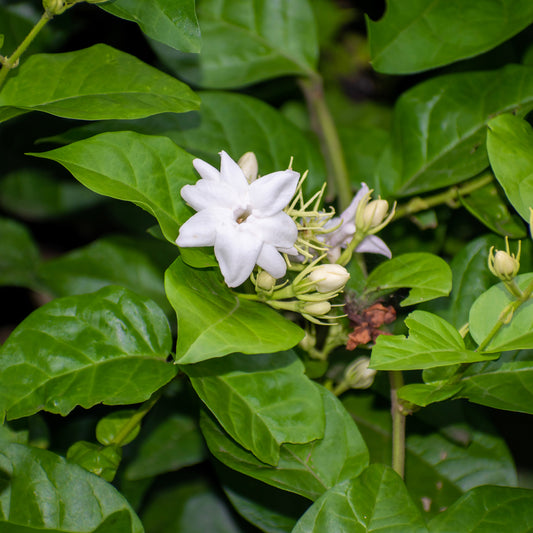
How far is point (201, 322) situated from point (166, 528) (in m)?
0.74

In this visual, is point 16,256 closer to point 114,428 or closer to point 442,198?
point 114,428

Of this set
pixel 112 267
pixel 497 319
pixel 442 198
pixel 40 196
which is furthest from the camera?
pixel 40 196

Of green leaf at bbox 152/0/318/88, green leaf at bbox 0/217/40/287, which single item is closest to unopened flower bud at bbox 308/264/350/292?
green leaf at bbox 152/0/318/88

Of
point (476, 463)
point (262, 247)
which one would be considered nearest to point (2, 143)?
point (262, 247)

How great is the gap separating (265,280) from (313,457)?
327 mm

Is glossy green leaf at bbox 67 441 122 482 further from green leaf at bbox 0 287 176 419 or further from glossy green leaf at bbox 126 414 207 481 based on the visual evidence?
glossy green leaf at bbox 126 414 207 481

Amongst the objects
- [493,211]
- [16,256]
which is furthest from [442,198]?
[16,256]

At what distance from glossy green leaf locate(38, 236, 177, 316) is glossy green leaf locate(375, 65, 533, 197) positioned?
0.56 meters

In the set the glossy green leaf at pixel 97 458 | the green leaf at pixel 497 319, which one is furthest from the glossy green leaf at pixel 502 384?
the glossy green leaf at pixel 97 458

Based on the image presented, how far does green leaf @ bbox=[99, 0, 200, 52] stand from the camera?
1.01 metres

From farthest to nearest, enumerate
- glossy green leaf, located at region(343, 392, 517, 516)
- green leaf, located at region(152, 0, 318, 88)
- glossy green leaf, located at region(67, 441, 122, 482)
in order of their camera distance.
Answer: green leaf, located at region(152, 0, 318, 88), glossy green leaf, located at region(343, 392, 517, 516), glossy green leaf, located at region(67, 441, 122, 482)

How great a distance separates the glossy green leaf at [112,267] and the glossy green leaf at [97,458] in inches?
17.6

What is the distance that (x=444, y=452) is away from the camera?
46.2 inches

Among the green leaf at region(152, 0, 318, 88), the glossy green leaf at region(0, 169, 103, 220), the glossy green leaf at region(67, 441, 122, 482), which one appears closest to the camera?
the glossy green leaf at region(67, 441, 122, 482)
